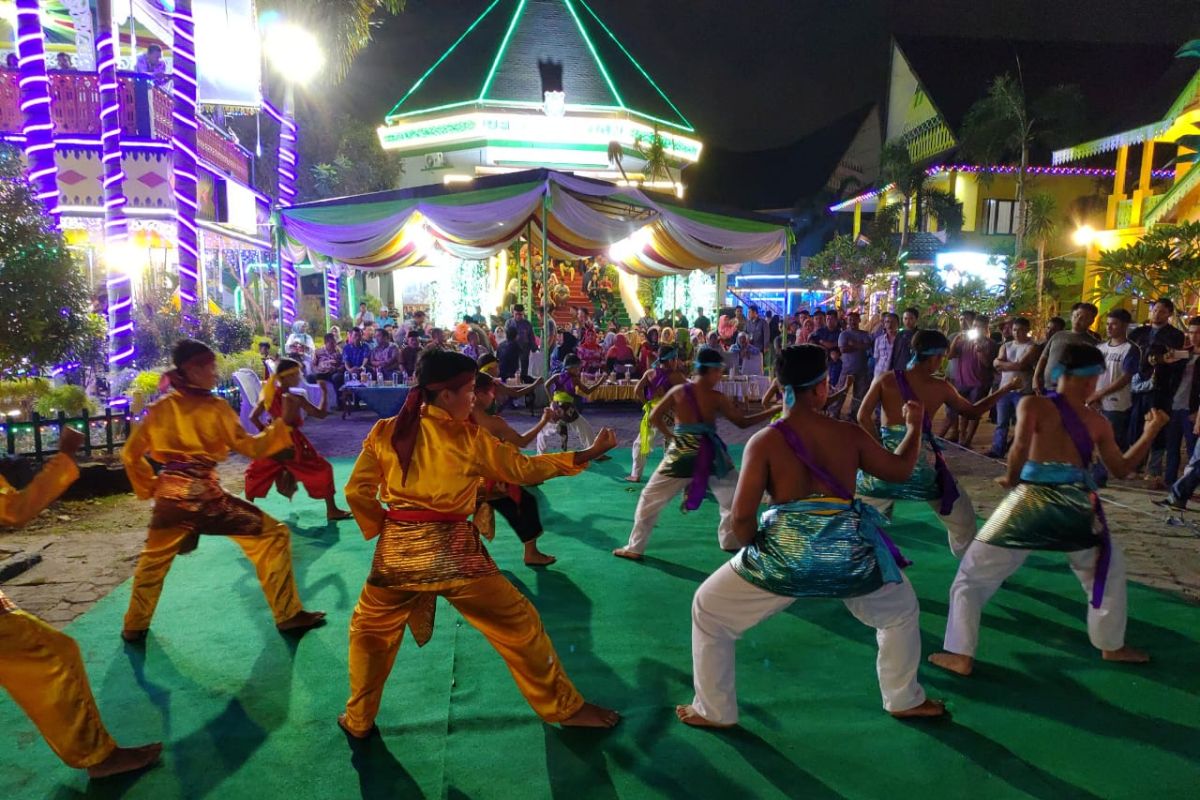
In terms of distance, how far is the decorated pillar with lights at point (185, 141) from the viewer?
411 inches

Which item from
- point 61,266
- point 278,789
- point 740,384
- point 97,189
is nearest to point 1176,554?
point 278,789

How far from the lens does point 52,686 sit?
2686mm

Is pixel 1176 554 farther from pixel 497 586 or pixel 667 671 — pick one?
pixel 497 586

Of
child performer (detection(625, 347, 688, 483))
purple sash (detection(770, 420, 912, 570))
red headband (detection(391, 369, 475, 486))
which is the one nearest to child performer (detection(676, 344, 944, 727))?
purple sash (detection(770, 420, 912, 570))

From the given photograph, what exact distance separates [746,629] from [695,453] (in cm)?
217

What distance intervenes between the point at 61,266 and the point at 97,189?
888 centimetres

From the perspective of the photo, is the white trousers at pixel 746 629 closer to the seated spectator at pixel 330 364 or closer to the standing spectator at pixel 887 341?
the standing spectator at pixel 887 341

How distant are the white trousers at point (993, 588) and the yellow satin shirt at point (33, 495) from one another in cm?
379

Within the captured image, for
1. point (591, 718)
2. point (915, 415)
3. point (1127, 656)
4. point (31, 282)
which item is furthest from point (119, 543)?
point (1127, 656)

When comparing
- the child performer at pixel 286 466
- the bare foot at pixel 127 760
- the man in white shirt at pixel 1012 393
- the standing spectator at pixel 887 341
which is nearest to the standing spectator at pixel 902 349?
the standing spectator at pixel 887 341

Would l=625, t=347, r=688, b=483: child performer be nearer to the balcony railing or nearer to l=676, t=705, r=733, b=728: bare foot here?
l=676, t=705, r=733, b=728: bare foot

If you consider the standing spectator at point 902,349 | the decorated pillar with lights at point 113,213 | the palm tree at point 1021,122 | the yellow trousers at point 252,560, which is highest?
the palm tree at point 1021,122

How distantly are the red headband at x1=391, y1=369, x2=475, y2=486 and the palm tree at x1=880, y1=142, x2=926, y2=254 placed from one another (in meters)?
25.3

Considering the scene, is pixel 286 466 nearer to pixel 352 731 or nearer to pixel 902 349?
pixel 352 731
